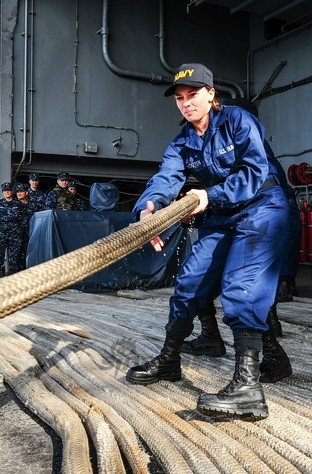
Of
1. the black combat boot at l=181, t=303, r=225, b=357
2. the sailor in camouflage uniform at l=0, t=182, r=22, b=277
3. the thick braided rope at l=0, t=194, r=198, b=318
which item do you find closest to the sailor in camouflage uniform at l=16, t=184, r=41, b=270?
the sailor in camouflage uniform at l=0, t=182, r=22, b=277

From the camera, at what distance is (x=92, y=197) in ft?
29.3

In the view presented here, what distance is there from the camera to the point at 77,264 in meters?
1.86

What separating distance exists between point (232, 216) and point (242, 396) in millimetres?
855

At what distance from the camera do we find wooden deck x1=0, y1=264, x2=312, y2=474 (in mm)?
1969

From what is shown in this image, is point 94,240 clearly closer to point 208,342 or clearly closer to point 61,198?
point 61,198

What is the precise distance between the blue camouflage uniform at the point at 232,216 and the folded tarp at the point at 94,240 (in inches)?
204

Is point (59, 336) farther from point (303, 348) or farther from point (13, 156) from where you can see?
point (13, 156)

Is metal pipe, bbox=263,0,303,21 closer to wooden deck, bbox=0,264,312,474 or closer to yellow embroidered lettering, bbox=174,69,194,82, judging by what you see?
wooden deck, bbox=0,264,312,474

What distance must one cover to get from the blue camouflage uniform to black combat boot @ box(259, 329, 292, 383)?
0.43 metres

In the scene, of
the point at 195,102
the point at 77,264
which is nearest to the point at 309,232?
the point at 195,102

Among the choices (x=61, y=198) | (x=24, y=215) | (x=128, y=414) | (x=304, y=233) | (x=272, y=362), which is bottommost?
(x=128, y=414)

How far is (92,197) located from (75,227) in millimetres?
855

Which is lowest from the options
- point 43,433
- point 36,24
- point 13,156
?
point 43,433

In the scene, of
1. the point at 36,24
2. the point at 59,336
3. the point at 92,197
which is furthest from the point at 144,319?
the point at 36,24
